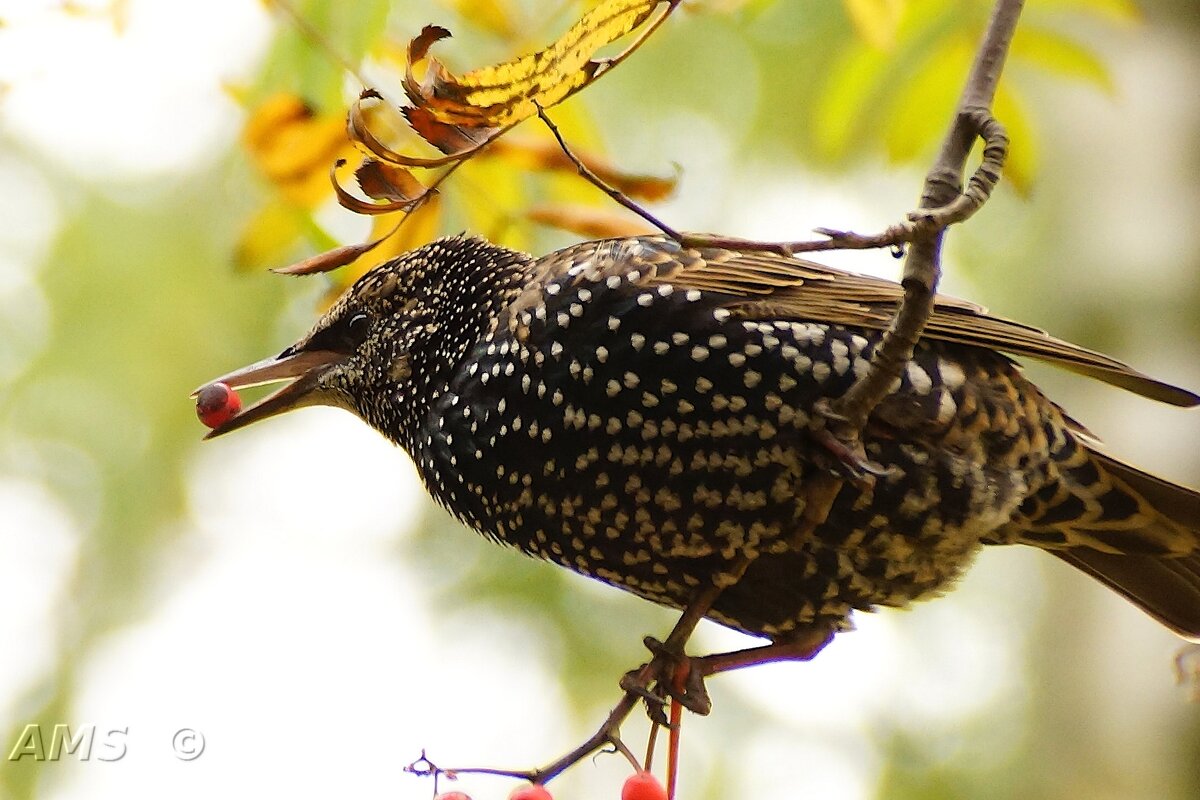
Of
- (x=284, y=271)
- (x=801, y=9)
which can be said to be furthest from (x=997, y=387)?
(x=801, y=9)

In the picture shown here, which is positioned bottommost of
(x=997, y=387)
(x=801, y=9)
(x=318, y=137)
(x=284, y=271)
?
(x=284, y=271)

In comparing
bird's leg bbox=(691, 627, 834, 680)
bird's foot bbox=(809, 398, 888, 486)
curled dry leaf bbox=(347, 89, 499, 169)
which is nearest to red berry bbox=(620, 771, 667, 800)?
bird's leg bbox=(691, 627, 834, 680)

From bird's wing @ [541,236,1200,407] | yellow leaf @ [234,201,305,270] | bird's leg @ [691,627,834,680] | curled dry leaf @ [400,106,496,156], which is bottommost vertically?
bird's leg @ [691,627,834,680]

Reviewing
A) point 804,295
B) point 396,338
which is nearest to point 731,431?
point 804,295

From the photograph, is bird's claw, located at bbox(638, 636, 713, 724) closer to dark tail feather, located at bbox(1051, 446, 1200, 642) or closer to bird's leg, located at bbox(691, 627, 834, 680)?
bird's leg, located at bbox(691, 627, 834, 680)

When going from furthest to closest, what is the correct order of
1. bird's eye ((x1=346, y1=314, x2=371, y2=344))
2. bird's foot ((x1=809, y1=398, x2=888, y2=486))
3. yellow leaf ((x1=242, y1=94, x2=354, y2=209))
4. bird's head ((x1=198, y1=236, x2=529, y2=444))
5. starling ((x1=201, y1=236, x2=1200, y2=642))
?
bird's eye ((x1=346, y1=314, x2=371, y2=344)) → bird's head ((x1=198, y1=236, x2=529, y2=444)) → yellow leaf ((x1=242, y1=94, x2=354, y2=209)) → starling ((x1=201, y1=236, x2=1200, y2=642)) → bird's foot ((x1=809, y1=398, x2=888, y2=486))

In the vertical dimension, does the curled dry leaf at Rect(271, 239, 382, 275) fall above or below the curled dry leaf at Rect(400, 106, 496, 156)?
below

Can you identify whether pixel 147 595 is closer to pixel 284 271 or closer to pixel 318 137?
pixel 318 137
